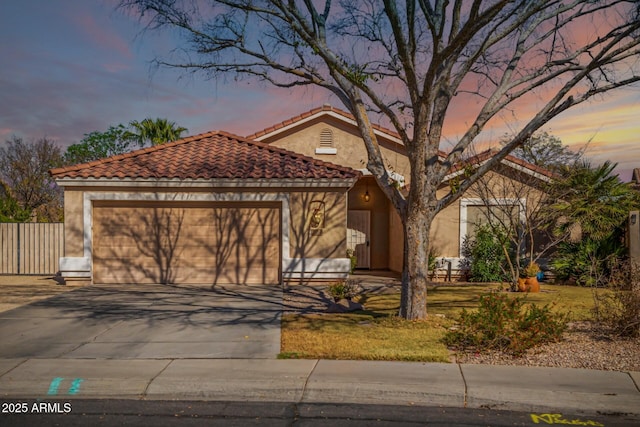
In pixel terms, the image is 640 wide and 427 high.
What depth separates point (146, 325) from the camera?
10414 mm

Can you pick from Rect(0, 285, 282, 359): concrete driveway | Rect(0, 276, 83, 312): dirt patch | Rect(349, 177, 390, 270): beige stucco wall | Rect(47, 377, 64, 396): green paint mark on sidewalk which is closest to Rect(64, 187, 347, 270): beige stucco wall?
Rect(0, 285, 282, 359): concrete driveway

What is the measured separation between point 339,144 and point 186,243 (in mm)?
7496

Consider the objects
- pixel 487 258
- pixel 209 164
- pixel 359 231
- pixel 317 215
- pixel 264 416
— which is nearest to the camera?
pixel 264 416

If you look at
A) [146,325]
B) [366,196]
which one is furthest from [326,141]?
[146,325]

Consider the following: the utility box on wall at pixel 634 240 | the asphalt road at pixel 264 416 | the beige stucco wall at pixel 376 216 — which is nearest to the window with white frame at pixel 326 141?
the beige stucco wall at pixel 376 216

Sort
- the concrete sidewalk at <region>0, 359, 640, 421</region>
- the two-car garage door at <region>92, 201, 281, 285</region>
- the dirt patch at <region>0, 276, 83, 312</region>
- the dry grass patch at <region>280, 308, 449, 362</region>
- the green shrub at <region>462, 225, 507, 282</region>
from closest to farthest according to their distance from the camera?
the concrete sidewalk at <region>0, 359, 640, 421</region> → the dry grass patch at <region>280, 308, 449, 362</region> → the dirt patch at <region>0, 276, 83, 312</region> → the two-car garage door at <region>92, 201, 281, 285</region> → the green shrub at <region>462, 225, 507, 282</region>

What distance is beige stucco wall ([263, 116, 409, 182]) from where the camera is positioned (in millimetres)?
21156

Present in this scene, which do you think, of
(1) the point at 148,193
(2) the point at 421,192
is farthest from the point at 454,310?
(1) the point at 148,193

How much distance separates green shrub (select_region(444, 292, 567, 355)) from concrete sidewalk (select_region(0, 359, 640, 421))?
75cm

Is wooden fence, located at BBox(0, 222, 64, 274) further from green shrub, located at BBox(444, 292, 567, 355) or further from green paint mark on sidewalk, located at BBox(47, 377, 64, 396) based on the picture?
green shrub, located at BBox(444, 292, 567, 355)

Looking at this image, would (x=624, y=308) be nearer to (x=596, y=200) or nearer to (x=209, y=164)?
(x=596, y=200)

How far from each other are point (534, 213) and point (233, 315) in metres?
10.2

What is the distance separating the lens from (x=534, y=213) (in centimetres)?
1736

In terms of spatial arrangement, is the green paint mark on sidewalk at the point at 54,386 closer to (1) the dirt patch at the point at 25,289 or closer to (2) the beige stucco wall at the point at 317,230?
(1) the dirt patch at the point at 25,289
